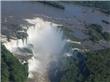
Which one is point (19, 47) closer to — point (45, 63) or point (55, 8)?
point (45, 63)

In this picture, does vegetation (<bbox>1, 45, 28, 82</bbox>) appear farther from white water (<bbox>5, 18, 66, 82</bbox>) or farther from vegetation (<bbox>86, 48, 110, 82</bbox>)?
vegetation (<bbox>86, 48, 110, 82</bbox>)

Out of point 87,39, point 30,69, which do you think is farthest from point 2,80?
point 87,39

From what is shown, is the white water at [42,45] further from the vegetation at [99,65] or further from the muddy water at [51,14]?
the vegetation at [99,65]

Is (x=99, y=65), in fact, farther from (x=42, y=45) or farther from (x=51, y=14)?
(x=51, y=14)

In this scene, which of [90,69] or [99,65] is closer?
[90,69]

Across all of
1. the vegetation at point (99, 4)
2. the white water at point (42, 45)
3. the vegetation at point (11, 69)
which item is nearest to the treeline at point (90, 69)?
the white water at point (42, 45)

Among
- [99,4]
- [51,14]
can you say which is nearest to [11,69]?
[51,14]
